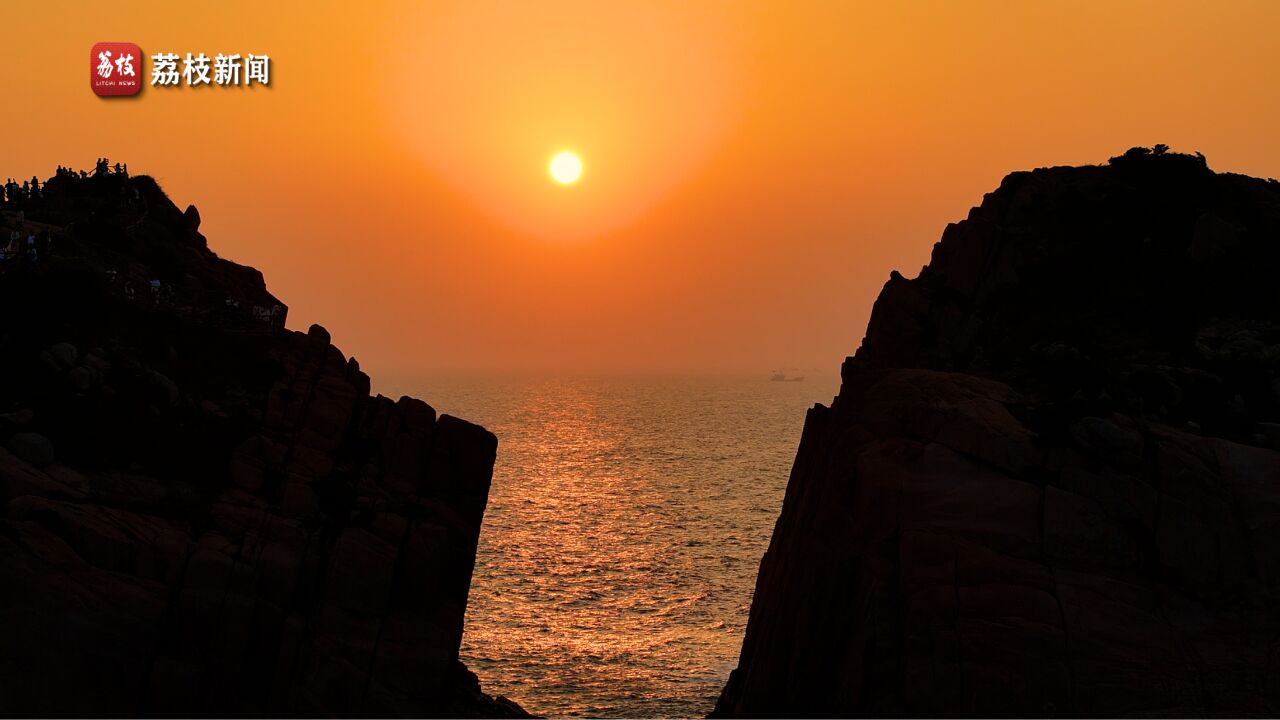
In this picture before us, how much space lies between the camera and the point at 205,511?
112 feet

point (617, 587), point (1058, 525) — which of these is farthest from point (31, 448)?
point (617, 587)

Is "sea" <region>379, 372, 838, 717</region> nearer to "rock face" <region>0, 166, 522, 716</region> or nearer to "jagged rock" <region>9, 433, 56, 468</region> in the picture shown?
"rock face" <region>0, 166, 522, 716</region>

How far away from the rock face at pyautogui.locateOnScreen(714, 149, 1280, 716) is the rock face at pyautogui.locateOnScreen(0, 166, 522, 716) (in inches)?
537

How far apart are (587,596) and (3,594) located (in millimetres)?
56328

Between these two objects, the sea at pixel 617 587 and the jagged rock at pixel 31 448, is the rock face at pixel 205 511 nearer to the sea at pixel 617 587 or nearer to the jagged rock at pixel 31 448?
the jagged rock at pixel 31 448

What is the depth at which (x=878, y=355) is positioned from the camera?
154 feet

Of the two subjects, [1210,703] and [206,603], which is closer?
[1210,703]

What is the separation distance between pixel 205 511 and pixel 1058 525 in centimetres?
2762

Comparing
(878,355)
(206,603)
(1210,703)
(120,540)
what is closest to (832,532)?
(1210,703)

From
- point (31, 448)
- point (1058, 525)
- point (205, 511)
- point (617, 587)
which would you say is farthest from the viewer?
point (617, 587)

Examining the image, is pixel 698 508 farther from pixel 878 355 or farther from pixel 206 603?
pixel 206 603

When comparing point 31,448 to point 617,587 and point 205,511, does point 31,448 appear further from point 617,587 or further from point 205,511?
point 617,587

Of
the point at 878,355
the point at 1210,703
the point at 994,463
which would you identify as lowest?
the point at 1210,703

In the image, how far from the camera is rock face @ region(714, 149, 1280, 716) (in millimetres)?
26719
